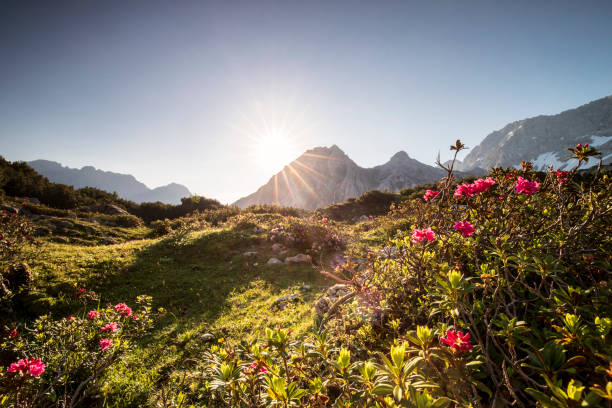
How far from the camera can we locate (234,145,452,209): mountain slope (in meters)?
85.8

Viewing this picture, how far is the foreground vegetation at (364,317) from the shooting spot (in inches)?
51.3

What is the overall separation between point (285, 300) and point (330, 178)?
287 feet

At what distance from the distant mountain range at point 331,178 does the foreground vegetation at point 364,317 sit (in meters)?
74.2

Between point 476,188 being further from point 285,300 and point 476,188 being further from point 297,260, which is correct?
point 297,260

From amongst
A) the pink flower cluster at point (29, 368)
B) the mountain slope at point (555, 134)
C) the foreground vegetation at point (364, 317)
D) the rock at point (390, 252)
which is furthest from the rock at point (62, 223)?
Answer: the mountain slope at point (555, 134)

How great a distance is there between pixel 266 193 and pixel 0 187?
82263 mm

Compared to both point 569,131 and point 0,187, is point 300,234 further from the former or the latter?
point 569,131

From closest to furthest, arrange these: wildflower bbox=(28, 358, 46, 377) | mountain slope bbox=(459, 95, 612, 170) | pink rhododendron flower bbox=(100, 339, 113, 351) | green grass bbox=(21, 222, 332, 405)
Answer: wildflower bbox=(28, 358, 46, 377) → pink rhododendron flower bbox=(100, 339, 113, 351) → green grass bbox=(21, 222, 332, 405) → mountain slope bbox=(459, 95, 612, 170)

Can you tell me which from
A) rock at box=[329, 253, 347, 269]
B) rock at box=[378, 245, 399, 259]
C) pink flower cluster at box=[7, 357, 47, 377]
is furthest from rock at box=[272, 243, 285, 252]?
pink flower cluster at box=[7, 357, 47, 377]

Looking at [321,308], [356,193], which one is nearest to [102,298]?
[321,308]

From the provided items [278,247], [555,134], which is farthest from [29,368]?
[555,134]

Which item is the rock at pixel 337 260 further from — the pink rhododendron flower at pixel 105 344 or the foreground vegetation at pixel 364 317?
Answer: the pink rhododendron flower at pixel 105 344

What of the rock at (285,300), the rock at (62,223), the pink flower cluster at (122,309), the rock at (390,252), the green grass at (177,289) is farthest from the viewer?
the rock at (62,223)

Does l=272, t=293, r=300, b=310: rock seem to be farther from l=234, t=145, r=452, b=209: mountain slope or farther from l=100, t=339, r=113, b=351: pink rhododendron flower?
l=234, t=145, r=452, b=209: mountain slope
